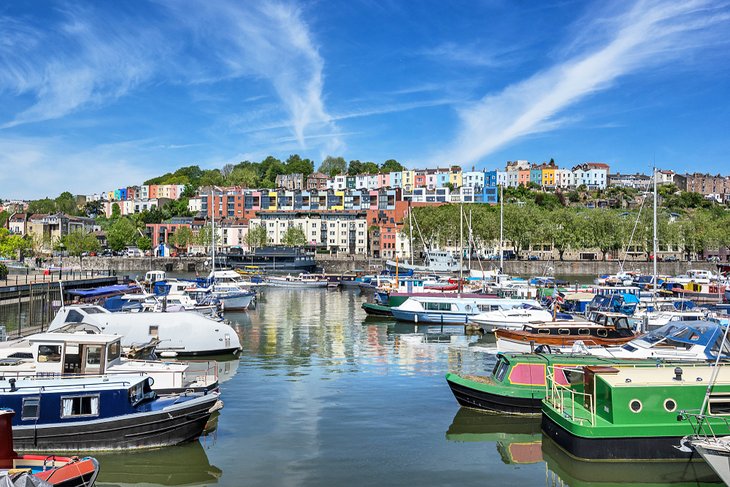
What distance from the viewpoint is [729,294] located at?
62.1 metres

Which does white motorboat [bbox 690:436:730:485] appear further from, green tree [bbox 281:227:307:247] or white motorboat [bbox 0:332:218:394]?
green tree [bbox 281:227:307:247]

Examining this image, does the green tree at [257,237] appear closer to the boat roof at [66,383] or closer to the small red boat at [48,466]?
the boat roof at [66,383]

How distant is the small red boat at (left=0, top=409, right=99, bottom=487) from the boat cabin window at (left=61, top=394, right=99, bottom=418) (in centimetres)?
454

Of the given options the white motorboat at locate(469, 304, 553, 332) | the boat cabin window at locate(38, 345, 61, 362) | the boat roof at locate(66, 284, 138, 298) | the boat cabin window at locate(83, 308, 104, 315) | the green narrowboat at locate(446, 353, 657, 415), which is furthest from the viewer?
the boat roof at locate(66, 284, 138, 298)

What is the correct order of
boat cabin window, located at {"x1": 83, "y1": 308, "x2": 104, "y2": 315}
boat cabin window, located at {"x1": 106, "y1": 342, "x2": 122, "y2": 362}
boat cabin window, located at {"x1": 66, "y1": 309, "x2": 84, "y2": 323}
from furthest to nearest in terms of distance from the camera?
boat cabin window, located at {"x1": 83, "y1": 308, "x2": 104, "y2": 315}
boat cabin window, located at {"x1": 66, "y1": 309, "x2": 84, "y2": 323}
boat cabin window, located at {"x1": 106, "y1": 342, "x2": 122, "y2": 362}

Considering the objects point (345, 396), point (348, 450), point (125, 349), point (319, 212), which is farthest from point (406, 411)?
point (319, 212)

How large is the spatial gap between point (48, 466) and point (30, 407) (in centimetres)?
569

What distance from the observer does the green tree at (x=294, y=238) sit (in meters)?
155

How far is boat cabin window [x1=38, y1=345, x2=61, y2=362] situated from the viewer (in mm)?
20188

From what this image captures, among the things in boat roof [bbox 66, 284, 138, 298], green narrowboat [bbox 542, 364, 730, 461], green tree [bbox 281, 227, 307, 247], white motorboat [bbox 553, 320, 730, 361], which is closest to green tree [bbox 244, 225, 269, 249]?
green tree [bbox 281, 227, 307, 247]

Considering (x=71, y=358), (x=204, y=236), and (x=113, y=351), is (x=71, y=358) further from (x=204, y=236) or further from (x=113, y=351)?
(x=204, y=236)

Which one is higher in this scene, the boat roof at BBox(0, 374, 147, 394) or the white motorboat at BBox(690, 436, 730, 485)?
the boat roof at BBox(0, 374, 147, 394)

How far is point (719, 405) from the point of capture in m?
18.6

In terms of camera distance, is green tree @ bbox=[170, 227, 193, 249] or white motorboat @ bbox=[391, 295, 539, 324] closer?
white motorboat @ bbox=[391, 295, 539, 324]
